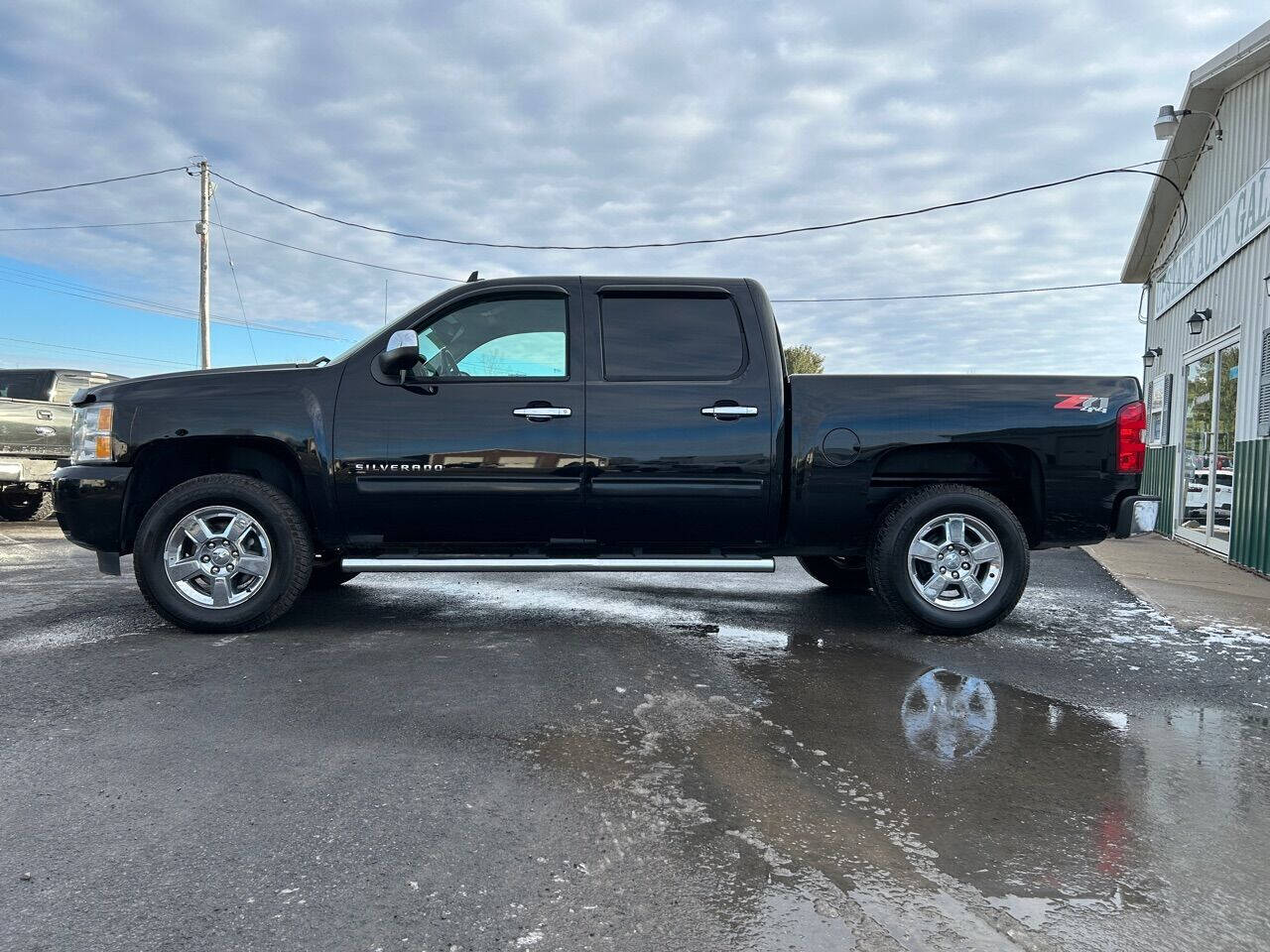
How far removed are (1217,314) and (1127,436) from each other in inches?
307

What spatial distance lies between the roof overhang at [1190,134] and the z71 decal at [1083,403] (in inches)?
306

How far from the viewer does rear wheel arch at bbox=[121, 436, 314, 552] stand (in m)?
5.00

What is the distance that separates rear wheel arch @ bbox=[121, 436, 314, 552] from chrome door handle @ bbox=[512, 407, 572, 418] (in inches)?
50.7

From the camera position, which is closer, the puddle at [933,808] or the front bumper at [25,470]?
the puddle at [933,808]

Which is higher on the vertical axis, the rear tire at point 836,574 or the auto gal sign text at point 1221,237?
the auto gal sign text at point 1221,237

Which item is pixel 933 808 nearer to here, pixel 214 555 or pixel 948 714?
pixel 948 714

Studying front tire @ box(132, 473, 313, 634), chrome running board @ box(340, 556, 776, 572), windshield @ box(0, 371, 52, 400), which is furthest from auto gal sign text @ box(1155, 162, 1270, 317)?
windshield @ box(0, 371, 52, 400)

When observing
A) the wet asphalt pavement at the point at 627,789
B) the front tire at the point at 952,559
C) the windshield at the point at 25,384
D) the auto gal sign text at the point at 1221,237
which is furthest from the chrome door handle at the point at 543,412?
the windshield at the point at 25,384

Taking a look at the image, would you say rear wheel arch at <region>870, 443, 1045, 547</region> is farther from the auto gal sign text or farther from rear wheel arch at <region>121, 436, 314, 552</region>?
the auto gal sign text

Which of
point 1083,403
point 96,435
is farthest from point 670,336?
point 96,435

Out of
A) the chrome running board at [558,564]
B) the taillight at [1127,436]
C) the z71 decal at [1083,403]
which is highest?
the z71 decal at [1083,403]

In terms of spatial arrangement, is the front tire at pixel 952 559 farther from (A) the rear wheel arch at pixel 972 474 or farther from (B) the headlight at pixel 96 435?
(B) the headlight at pixel 96 435

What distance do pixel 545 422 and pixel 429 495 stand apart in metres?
0.78

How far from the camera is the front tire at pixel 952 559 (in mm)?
4961
